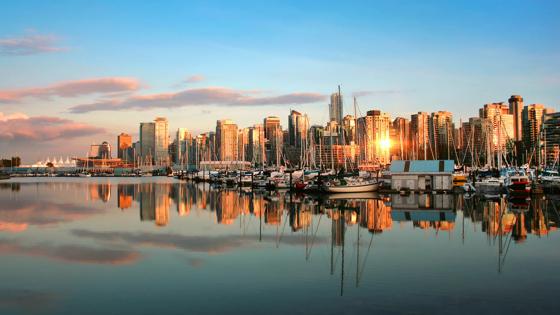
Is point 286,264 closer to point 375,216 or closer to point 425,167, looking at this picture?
point 375,216

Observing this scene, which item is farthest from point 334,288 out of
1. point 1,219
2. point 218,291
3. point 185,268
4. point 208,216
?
point 1,219

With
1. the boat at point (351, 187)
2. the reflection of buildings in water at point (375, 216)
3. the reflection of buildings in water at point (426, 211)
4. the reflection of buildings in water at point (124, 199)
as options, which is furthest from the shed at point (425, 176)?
the reflection of buildings in water at point (124, 199)

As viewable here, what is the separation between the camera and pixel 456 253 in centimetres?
2564

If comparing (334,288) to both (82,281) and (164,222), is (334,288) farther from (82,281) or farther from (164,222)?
(164,222)

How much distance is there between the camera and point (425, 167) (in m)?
72.0

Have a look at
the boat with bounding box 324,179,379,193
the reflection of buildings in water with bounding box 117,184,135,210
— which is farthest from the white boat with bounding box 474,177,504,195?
the reflection of buildings in water with bounding box 117,184,135,210

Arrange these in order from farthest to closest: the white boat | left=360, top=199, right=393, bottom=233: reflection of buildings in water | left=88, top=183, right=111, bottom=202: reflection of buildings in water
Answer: left=88, top=183, right=111, bottom=202: reflection of buildings in water → the white boat → left=360, top=199, right=393, bottom=233: reflection of buildings in water

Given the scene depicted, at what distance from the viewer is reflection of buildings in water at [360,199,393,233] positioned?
1423 inches

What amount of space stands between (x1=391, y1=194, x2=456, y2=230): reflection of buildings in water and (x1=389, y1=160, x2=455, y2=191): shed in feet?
27.0

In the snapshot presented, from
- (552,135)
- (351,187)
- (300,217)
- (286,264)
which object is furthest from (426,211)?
(552,135)

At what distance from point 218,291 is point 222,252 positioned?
8395 millimetres

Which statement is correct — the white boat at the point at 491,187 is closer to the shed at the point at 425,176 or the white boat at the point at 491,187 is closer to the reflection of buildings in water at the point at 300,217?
the shed at the point at 425,176

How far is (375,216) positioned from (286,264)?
2093 cm

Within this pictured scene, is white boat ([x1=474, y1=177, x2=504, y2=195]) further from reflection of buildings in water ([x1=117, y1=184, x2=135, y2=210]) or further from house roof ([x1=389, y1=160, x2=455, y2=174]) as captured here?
reflection of buildings in water ([x1=117, y1=184, x2=135, y2=210])
